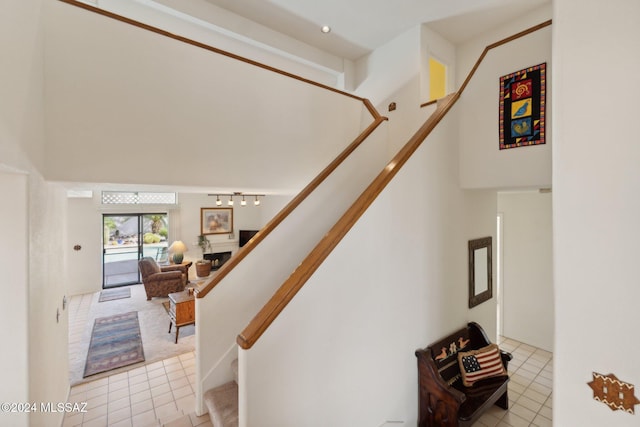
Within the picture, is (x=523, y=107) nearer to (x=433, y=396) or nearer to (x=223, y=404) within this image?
(x=433, y=396)

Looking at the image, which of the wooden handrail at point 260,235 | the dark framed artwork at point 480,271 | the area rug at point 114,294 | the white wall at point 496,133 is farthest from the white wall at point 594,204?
the area rug at point 114,294

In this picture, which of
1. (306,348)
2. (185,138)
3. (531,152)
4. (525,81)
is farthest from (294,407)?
(525,81)

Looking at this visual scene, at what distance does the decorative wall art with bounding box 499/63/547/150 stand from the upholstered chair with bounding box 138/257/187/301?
700 cm

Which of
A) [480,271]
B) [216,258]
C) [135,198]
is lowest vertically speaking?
[216,258]

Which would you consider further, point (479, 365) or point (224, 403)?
point (479, 365)

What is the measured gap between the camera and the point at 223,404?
2.47 meters

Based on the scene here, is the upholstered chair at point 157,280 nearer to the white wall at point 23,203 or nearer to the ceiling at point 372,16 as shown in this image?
the white wall at point 23,203

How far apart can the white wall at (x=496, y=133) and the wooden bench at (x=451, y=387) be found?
1698mm

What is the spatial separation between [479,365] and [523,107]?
8.71 ft

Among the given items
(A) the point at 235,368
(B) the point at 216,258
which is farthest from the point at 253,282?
(B) the point at 216,258

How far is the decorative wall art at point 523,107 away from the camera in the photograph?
2.51 metres

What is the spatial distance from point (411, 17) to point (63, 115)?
4.79m

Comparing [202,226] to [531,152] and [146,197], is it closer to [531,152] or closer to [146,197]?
[146,197]

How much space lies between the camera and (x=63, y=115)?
2119mm
